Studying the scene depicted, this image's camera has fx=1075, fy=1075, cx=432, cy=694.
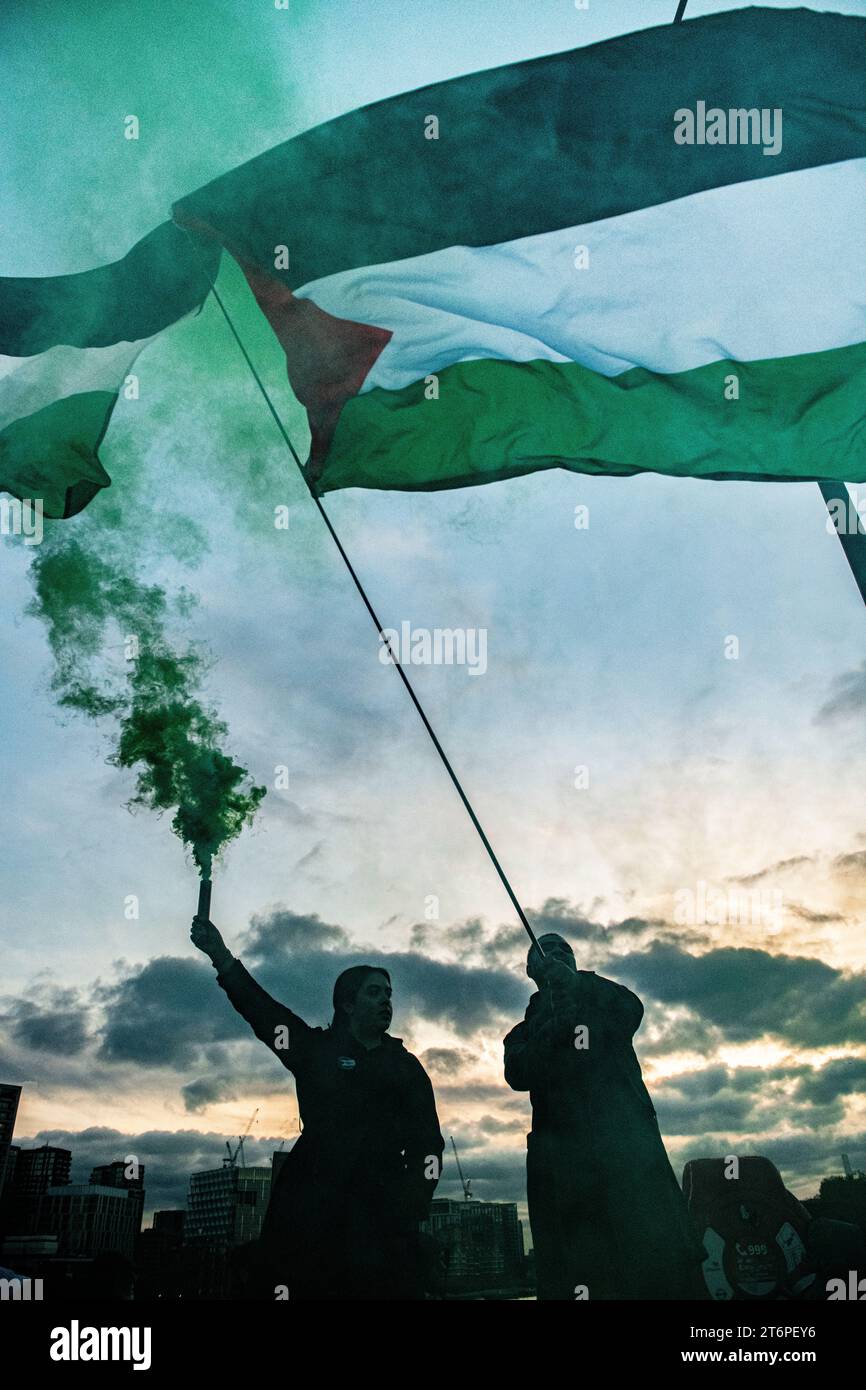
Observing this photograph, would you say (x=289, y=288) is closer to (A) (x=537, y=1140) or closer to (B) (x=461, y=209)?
(B) (x=461, y=209)

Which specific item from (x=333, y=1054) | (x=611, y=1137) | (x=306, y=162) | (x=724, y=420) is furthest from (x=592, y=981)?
(x=306, y=162)

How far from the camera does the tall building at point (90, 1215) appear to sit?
42.2 feet

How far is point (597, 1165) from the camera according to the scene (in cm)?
830

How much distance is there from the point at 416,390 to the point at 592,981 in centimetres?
500

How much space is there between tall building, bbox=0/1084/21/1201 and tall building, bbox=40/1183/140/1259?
11.0 ft

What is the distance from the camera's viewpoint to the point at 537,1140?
28.2 ft

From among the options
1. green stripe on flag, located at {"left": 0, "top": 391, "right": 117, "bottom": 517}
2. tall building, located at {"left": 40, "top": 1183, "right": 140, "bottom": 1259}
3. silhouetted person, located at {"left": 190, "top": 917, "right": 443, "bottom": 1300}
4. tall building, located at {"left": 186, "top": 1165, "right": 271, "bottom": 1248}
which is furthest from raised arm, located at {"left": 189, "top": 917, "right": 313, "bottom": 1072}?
tall building, located at {"left": 40, "top": 1183, "right": 140, "bottom": 1259}

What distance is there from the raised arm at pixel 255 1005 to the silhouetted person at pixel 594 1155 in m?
1.84

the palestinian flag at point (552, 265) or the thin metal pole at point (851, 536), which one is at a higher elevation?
A: the palestinian flag at point (552, 265)

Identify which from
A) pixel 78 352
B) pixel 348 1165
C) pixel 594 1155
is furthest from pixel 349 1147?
pixel 78 352

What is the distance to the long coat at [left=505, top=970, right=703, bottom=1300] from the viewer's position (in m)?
8.04

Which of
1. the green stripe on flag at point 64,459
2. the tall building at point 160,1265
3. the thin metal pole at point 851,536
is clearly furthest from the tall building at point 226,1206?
the thin metal pole at point 851,536

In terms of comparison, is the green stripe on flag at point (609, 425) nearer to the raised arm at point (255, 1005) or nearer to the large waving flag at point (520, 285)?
the large waving flag at point (520, 285)

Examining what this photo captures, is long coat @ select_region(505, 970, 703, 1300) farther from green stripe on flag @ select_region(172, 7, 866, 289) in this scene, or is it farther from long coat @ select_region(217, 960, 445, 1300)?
green stripe on flag @ select_region(172, 7, 866, 289)
